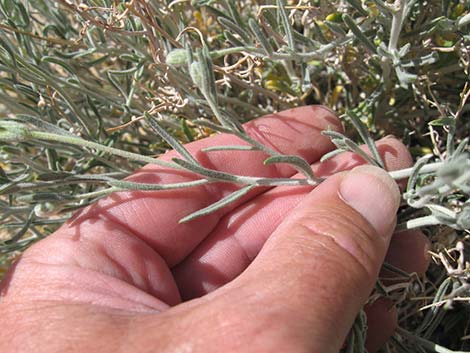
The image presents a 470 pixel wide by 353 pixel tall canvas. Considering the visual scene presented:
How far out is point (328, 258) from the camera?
4.22 feet

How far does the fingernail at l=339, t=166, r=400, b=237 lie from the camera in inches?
56.4

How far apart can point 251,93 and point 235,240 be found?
0.54 metres

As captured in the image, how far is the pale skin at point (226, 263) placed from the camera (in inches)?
45.6

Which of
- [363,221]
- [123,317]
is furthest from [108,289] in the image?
[363,221]

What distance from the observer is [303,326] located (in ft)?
3.69

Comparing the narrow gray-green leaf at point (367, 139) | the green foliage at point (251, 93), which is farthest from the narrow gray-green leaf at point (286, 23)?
the narrow gray-green leaf at point (367, 139)

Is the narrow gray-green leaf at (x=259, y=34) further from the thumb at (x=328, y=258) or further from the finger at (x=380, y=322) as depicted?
the finger at (x=380, y=322)

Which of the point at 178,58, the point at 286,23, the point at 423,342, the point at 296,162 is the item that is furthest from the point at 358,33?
the point at 423,342

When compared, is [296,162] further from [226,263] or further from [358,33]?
[226,263]

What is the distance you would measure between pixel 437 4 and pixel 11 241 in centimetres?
147

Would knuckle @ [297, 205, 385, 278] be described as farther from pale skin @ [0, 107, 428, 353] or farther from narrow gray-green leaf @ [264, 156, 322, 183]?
narrow gray-green leaf @ [264, 156, 322, 183]

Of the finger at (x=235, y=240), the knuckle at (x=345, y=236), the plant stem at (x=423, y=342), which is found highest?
the knuckle at (x=345, y=236)

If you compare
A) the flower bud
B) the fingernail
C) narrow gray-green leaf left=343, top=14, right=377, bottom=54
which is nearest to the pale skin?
the fingernail

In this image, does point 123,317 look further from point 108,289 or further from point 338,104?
point 338,104
